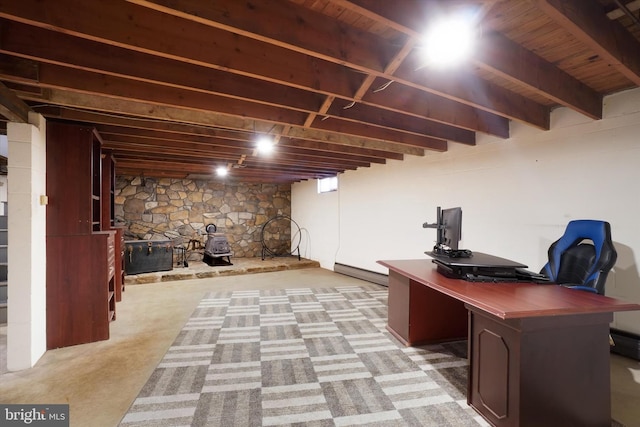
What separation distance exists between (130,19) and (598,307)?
9.91ft

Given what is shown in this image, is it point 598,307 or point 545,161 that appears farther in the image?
point 545,161

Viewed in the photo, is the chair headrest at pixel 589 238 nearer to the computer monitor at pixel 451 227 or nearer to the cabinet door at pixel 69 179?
the computer monitor at pixel 451 227

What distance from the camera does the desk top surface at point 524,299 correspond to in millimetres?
1540

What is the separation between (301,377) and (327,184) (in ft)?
17.8

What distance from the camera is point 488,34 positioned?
6.24 feet

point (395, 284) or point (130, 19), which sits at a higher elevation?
point (130, 19)

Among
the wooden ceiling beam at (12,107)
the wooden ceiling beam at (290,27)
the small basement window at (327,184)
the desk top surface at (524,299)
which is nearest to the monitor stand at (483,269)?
the desk top surface at (524,299)

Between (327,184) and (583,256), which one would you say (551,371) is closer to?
(583,256)

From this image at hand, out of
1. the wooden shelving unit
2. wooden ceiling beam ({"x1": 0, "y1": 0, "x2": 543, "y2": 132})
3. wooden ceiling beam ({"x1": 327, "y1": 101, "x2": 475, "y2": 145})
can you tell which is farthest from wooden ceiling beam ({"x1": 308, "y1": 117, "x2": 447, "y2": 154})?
the wooden shelving unit

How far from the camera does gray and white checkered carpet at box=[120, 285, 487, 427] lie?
1910mm

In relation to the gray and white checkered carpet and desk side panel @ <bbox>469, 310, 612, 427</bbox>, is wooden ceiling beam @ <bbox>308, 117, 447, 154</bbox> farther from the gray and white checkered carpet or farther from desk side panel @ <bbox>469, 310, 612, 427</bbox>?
desk side panel @ <bbox>469, 310, 612, 427</bbox>

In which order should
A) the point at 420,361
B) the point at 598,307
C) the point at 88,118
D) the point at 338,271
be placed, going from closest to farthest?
the point at 598,307 → the point at 420,361 → the point at 88,118 → the point at 338,271

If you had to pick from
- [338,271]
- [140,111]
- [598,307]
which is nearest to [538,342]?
[598,307]

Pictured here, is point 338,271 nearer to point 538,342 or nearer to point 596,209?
point 596,209
